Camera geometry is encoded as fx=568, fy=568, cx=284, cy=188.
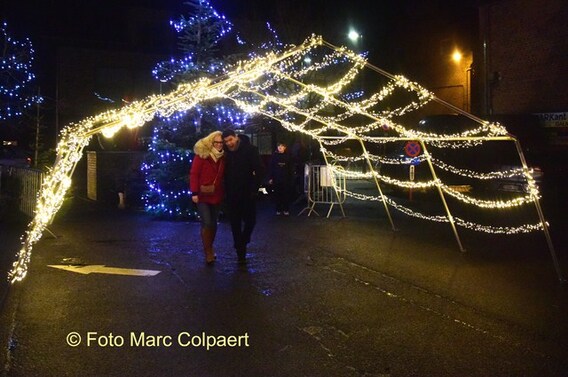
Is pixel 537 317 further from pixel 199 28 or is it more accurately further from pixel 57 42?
pixel 57 42

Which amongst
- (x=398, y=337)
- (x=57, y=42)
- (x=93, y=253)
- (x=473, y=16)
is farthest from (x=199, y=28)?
(x=57, y=42)

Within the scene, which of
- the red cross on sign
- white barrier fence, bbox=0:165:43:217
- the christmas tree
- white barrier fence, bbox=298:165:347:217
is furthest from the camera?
the red cross on sign

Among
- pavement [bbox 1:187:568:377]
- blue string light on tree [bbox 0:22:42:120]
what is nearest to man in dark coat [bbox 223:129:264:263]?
pavement [bbox 1:187:568:377]

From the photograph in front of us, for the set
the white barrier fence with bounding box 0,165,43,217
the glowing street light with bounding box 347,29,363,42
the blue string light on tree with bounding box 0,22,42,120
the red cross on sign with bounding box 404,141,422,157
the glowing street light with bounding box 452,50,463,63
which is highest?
the glowing street light with bounding box 347,29,363,42

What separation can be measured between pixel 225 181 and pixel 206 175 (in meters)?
0.31

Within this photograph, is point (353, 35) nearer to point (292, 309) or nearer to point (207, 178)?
point (207, 178)

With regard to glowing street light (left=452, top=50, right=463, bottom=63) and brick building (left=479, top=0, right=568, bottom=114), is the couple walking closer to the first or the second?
brick building (left=479, top=0, right=568, bottom=114)

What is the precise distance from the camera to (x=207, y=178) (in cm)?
760

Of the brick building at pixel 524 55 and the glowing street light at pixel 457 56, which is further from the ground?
the glowing street light at pixel 457 56

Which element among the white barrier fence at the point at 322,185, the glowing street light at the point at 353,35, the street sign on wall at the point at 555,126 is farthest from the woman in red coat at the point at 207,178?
the glowing street light at the point at 353,35

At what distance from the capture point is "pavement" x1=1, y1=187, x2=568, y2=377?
4500 mm

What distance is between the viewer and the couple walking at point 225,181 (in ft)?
24.8

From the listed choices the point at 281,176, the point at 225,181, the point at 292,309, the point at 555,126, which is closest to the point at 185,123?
the point at 281,176

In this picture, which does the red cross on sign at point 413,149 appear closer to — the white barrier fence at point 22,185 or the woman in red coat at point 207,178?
the woman in red coat at point 207,178
